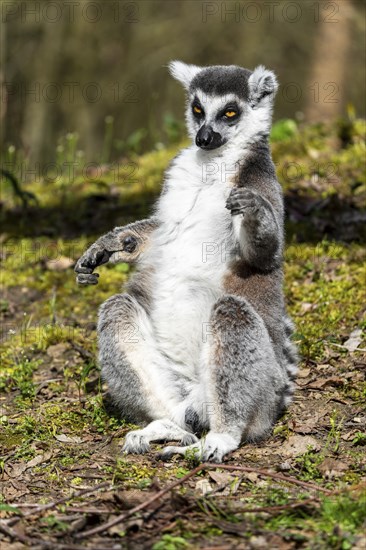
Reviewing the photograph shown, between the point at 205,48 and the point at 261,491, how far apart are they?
34.8 feet

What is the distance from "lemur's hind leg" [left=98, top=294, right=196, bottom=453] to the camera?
15.5 ft

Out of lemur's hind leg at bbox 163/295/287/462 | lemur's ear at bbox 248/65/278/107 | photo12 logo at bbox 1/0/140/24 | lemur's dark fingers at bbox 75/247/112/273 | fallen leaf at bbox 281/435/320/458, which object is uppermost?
photo12 logo at bbox 1/0/140/24

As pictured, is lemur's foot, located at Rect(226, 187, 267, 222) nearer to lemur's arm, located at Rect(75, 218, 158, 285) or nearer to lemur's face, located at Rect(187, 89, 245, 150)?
lemur's face, located at Rect(187, 89, 245, 150)

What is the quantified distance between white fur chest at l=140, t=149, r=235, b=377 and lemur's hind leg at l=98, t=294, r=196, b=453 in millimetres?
117

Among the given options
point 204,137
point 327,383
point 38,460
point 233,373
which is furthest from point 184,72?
point 38,460

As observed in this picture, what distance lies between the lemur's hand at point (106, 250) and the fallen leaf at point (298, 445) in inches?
63.7

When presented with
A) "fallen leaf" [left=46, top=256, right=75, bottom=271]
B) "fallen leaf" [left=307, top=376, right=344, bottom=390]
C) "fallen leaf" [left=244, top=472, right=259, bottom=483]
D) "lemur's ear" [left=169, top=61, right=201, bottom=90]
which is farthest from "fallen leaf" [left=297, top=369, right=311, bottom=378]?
"fallen leaf" [left=46, top=256, right=75, bottom=271]

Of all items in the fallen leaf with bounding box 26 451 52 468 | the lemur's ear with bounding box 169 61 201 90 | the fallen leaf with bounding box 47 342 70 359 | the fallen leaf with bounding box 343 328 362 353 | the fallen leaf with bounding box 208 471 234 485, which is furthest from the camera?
the fallen leaf with bounding box 47 342 70 359

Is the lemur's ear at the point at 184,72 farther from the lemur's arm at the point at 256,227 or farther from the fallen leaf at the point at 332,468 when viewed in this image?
the fallen leaf at the point at 332,468

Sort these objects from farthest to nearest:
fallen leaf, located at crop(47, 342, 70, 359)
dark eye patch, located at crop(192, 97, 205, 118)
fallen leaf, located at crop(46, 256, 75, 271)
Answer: fallen leaf, located at crop(46, 256, 75, 271), fallen leaf, located at crop(47, 342, 70, 359), dark eye patch, located at crop(192, 97, 205, 118)

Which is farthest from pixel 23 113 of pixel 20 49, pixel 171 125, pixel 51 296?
pixel 51 296

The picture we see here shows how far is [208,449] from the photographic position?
421cm

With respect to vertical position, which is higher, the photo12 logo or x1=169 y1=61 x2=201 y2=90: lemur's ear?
the photo12 logo

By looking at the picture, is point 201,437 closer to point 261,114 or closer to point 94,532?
point 94,532
